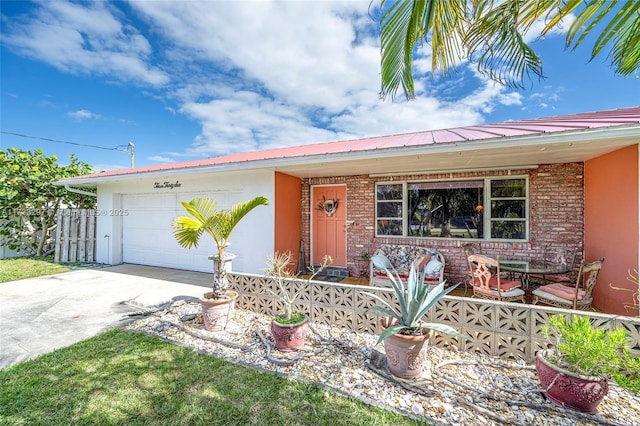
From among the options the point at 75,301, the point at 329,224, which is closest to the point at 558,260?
the point at 329,224

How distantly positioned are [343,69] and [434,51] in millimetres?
A: 3314

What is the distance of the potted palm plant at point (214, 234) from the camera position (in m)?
3.62

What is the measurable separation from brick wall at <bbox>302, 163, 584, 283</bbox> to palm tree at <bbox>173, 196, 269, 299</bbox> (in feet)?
11.9

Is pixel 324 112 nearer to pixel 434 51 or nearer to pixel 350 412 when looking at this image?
pixel 434 51

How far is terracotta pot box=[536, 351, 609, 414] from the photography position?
6.73 feet

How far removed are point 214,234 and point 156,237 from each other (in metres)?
5.43

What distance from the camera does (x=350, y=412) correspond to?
2104 millimetres

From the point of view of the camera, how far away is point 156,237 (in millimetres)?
7938

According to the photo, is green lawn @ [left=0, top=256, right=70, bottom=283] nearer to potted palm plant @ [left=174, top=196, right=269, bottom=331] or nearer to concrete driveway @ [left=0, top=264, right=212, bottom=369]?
concrete driveway @ [left=0, top=264, right=212, bottom=369]

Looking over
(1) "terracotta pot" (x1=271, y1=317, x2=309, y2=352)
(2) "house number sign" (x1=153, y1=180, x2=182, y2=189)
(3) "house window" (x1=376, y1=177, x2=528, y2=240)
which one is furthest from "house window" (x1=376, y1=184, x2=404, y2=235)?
(2) "house number sign" (x1=153, y1=180, x2=182, y2=189)

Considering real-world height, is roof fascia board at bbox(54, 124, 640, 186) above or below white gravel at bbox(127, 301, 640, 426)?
above

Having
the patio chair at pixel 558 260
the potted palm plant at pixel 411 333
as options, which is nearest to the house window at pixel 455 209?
the patio chair at pixel 558 260

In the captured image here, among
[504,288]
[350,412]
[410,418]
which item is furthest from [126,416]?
[504,288]

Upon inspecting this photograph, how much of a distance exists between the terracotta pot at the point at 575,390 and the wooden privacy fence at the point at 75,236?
37.6 ft
